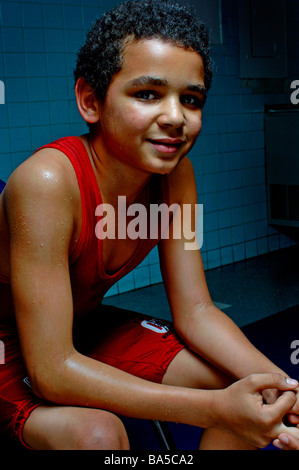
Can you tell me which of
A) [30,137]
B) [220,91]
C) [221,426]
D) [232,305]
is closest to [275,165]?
[220,91]

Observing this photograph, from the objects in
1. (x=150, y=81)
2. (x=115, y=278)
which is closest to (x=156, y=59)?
(x=150, y=81)

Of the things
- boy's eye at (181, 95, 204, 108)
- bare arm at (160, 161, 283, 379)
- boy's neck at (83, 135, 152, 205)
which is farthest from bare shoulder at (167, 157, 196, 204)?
boy's eye at (181, 95, 204, 108)

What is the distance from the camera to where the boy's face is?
93 centimetres

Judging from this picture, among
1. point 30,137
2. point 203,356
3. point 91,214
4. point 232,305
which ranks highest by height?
point 30,137

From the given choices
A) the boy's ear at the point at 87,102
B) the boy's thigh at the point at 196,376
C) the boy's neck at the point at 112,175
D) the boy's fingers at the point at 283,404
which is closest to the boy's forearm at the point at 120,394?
the boy's fingers at the point at 283,404

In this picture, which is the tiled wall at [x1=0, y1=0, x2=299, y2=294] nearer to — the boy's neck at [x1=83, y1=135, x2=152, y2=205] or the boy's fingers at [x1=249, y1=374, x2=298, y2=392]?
the boy's neck at [x1=83, y1=135, x2=152, y2=205]

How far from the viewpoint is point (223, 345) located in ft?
3.54

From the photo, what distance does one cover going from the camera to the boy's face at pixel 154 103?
930 millimetres

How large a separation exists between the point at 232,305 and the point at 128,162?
69.6 inches

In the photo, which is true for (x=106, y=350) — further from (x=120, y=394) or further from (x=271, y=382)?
(x=271, y=382)

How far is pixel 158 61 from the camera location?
925mm

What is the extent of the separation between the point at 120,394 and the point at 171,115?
49 centimetres

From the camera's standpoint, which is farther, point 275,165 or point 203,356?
point 275,165

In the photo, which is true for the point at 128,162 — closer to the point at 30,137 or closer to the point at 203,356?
the point at 203,356
